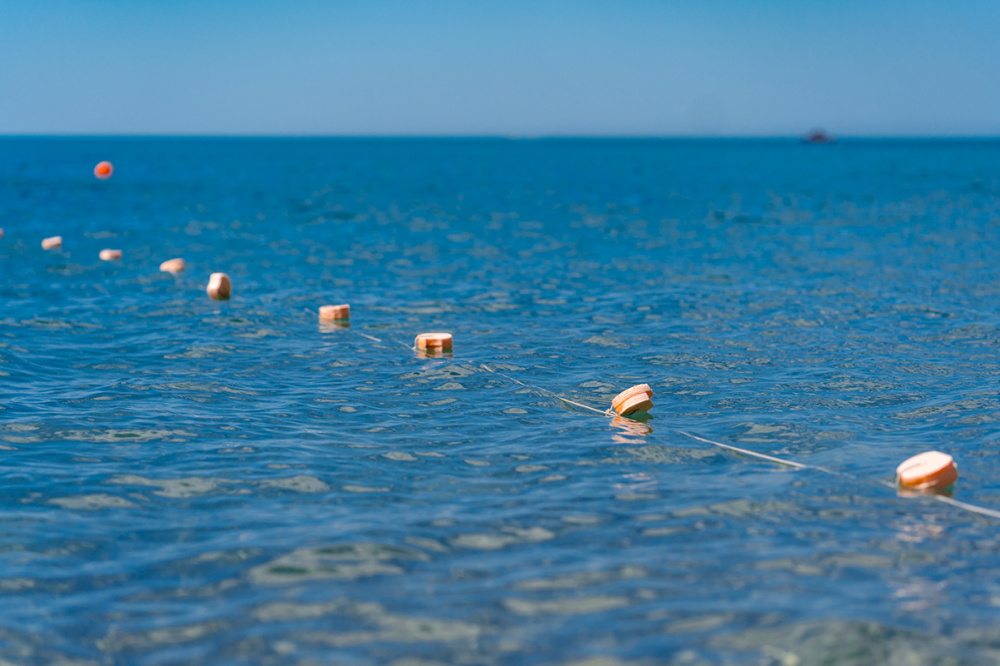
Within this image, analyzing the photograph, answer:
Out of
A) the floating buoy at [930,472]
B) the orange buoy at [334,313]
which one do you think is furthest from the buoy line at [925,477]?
the orange buoy at [334,313]

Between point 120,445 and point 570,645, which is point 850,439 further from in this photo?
point 120,445

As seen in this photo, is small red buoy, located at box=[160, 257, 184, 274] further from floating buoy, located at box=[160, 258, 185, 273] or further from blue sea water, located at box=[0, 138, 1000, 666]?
blue sea water, located at box=[0, 138, 1000, 666]

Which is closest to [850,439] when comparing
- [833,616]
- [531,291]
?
[833,616]

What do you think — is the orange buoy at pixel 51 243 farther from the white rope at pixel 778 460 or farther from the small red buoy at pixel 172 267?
the white rope at pixel 778 460

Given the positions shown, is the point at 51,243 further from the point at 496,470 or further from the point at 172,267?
the point at 496,470

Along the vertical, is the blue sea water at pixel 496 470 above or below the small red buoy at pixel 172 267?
below

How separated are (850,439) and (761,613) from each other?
4318mm

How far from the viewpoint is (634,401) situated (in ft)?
34.3

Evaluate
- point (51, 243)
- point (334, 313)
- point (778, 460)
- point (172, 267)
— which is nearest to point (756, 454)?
point (778, 460)

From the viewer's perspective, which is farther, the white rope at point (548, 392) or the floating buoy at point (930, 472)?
the white rope at point (548, 392)

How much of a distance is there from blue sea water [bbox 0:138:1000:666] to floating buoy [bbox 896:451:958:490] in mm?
244

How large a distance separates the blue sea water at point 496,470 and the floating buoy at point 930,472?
0.24 meters

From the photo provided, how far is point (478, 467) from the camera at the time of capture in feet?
29.2

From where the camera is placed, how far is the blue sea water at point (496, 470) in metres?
5.84
